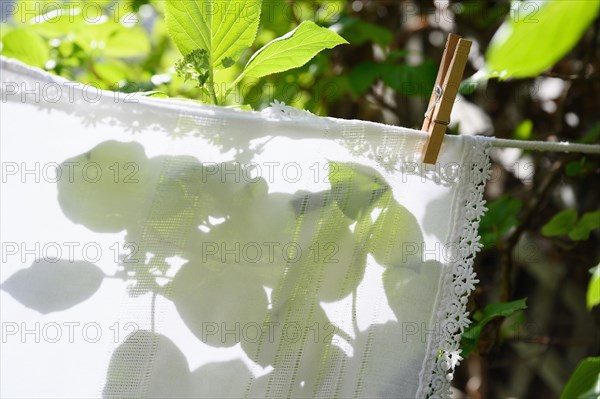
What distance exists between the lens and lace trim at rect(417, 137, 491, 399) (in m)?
0.75

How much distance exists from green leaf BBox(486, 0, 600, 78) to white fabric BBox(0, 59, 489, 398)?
445 millimetres

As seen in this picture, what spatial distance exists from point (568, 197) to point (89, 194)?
1.38 metres

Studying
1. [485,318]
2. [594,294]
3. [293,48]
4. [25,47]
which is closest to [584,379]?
[485,318]

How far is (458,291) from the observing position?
0.76 metres

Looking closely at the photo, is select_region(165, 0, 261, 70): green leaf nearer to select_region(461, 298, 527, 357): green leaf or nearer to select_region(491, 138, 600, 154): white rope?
select_region(491, 138, 600, 154): white rope

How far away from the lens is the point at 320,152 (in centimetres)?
74

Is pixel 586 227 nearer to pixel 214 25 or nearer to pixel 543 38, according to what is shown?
pixel 214 25

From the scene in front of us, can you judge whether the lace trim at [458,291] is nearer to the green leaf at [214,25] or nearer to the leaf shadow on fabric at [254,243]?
the leaf shadow on fabric at [254,243]

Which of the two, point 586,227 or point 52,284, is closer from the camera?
point 52,284

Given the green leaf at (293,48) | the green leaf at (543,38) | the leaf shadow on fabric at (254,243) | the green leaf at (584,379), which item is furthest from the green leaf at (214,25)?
the green leaf at (584,379)

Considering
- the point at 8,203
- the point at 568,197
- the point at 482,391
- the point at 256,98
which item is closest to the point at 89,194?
the point at 8,203

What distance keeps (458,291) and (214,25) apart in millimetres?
448

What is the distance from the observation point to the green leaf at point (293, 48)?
70cm

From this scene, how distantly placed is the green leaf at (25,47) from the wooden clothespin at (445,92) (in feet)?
2.22
